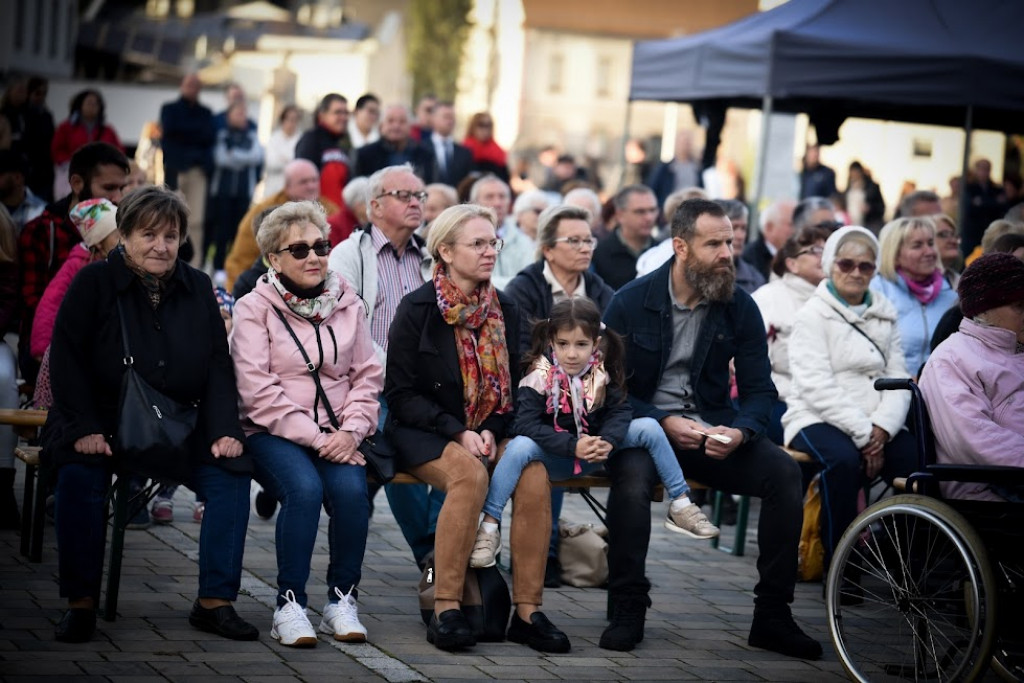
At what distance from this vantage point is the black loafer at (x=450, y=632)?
232 inches

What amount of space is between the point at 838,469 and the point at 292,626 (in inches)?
117

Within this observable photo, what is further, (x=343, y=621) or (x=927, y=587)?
(x=343, y=621)

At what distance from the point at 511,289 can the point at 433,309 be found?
1200mm

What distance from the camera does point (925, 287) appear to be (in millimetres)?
8750

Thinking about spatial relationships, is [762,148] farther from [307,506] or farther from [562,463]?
[307,506]

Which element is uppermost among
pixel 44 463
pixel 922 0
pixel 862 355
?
pixel 922 0

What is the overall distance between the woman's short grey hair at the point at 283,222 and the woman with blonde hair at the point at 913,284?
373cm

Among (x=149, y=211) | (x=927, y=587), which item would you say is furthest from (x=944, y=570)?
(x=149, y=211)

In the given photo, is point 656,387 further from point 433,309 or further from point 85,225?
point 85,225

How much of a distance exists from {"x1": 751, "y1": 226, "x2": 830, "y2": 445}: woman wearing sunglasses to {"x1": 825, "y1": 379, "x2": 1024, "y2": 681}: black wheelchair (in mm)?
2573

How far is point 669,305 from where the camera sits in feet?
22.6

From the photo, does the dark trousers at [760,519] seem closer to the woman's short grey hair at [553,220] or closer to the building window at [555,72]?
the woman's short grey hair at [553,220]

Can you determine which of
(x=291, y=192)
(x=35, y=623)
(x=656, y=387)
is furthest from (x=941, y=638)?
(x=291, y=192)

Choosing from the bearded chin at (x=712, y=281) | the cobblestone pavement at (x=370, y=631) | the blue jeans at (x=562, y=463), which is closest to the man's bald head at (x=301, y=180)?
the cobblestone pavement at (x=370, y=631)
